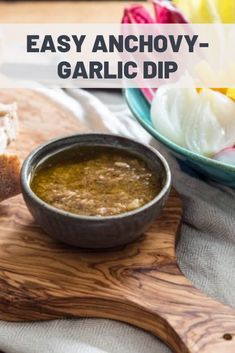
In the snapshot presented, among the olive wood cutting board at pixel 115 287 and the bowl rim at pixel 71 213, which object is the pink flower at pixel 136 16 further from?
the olive wood cutting board at pixel 115 287

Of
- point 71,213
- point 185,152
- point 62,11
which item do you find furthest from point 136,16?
point 62,11

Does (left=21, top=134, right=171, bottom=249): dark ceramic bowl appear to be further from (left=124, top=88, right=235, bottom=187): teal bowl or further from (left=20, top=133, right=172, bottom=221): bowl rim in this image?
(left=124, top=88, right=235, bottom=187): teal bowl

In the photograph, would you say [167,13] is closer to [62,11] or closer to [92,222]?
[92,222]

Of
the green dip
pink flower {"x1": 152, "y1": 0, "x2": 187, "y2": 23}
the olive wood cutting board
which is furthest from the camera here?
pink flower {"x1": 152, "y1": 0, "x2": 187, "y2": 23}

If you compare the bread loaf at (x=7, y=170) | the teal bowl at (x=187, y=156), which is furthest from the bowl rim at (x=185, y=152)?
the bread loaf at (x=7, y=170)

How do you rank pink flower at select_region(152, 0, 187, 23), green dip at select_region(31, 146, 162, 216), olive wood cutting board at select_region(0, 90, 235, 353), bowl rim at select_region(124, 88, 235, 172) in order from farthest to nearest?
pink flower at select_region(152, 0, 187, 23) < bowl rim at select_region(124, 88, 235, 172) < green dip at select_region(31, 146, 162, 216) < olive wood cutting board at select_region(0, 90, 235, 353)

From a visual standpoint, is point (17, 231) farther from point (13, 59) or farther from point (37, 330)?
point (13, 59)

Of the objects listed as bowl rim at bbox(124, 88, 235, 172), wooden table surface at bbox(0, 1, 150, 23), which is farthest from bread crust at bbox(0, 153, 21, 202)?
wooden table surface at bbox(0, 1, 150, 23)
